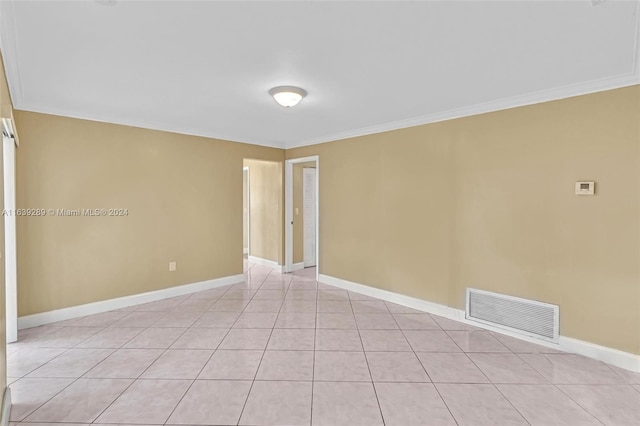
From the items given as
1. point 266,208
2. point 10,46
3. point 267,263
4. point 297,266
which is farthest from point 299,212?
point 10,46

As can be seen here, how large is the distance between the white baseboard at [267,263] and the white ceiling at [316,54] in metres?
3.36

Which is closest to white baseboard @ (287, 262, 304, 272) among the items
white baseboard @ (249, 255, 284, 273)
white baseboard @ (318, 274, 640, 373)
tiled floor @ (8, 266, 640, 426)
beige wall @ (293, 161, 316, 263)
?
beige wall @ (293, 161, 316, 263)

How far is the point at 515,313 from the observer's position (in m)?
3.23

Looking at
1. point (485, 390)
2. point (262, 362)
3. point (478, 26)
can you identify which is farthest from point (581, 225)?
point (262, 362)

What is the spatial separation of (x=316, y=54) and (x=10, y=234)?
3.44 metres

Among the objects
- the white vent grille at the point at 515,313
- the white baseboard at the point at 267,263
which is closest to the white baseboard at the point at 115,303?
the white baseboard at the point at 267,263

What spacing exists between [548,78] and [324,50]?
6.32 feet

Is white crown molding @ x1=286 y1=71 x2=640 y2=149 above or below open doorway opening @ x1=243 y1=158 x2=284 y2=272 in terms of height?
above

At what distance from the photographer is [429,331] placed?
3.37 metres

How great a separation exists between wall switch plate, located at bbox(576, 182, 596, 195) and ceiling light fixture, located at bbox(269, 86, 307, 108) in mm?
2587

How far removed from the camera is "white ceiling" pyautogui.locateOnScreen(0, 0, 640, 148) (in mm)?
1746

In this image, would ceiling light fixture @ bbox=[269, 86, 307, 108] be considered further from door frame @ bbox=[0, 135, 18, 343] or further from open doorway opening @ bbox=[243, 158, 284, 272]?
open doorway opening @ bbox=[243, 158, 284, 272]

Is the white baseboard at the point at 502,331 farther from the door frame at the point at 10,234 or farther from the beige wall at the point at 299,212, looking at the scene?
the door frame at the point at 10,234

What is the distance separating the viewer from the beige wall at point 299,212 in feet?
20.1
